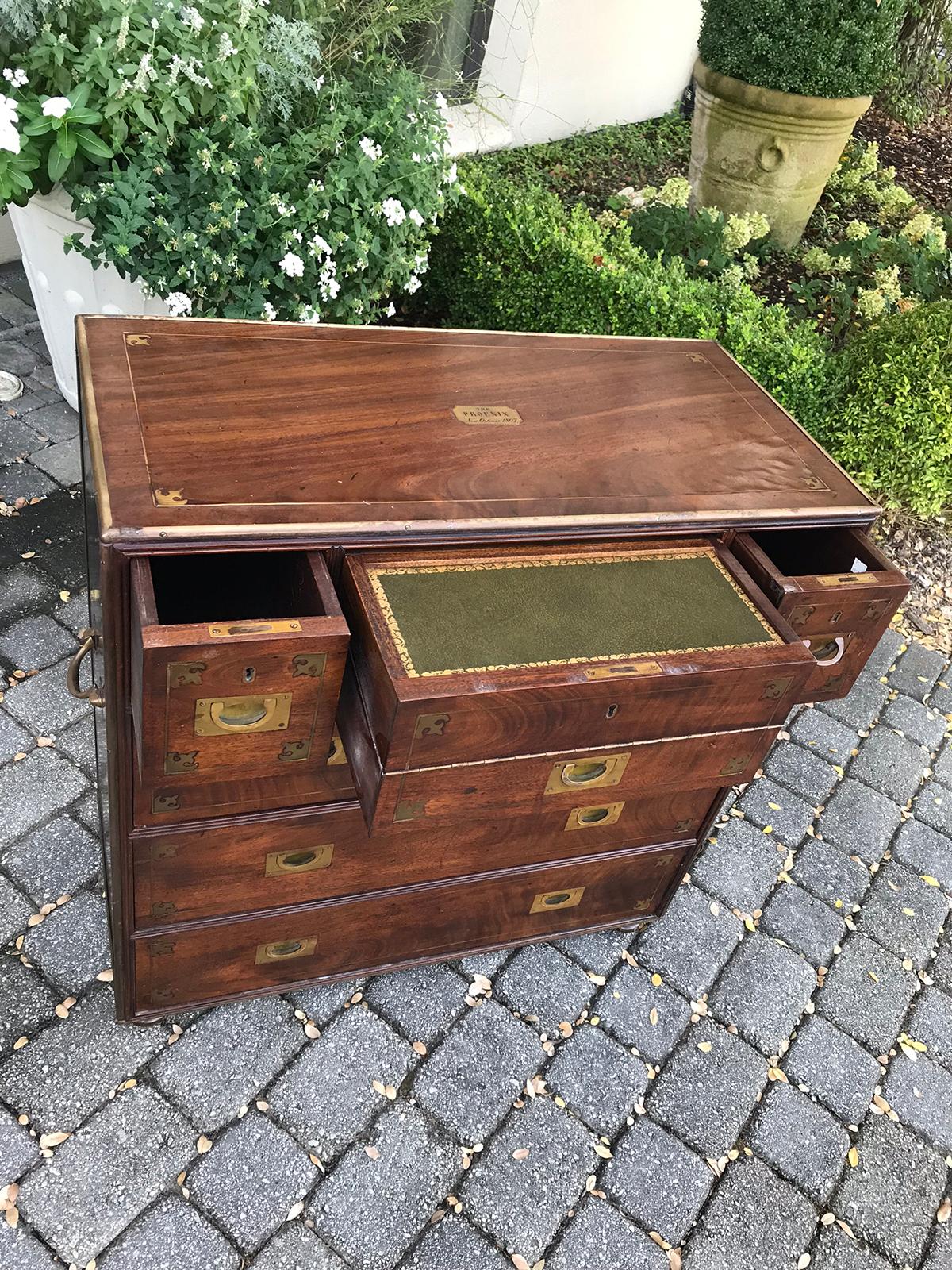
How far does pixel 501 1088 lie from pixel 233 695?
1401mm

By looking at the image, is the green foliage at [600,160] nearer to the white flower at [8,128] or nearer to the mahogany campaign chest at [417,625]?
the white flower at [8,128]

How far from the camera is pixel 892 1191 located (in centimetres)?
238

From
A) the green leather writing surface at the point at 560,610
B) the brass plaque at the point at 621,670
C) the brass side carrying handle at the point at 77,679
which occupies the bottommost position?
the brass side carrying handle at the point at 77,679

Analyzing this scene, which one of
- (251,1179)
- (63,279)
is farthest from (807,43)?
(251,1179)

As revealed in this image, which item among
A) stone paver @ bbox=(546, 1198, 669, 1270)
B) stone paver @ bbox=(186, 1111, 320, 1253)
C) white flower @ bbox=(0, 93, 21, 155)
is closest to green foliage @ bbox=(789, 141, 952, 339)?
white flower @ bbox=(0, 93, 21, 155)

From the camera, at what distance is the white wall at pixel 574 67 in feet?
19.5

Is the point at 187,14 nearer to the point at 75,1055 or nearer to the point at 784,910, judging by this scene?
the point at 75,1055

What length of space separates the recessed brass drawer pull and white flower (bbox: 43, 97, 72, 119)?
2.36m

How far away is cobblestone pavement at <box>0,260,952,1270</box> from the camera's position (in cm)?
209

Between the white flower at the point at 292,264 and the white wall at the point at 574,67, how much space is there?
8.84 ft

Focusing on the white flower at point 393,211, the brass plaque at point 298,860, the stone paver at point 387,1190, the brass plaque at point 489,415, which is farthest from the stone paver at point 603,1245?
the white flower at point 393,211

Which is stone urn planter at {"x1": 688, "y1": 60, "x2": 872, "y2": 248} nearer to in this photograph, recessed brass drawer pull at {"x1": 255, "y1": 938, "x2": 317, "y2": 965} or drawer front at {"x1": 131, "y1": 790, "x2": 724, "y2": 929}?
drawer front at {"x1": 131, "y1": 790, "x2": 724, "y2": 929}

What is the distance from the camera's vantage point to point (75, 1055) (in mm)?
2236

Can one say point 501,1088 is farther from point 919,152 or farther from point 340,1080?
point 919,152
